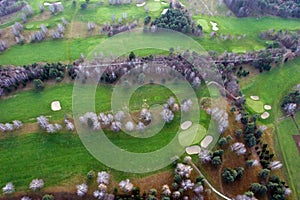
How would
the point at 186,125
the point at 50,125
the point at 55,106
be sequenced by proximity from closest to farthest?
1. the point at 50,125
2. the point at 186,125
3. the point at 55,106

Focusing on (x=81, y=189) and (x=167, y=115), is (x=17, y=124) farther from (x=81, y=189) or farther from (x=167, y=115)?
(x=167, y=115)

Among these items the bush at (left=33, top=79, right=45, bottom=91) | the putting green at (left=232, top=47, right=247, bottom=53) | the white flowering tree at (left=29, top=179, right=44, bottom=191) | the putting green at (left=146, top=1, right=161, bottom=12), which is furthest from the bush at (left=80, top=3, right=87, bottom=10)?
the white flowering tree at (left=29, top=179, right=44, bottom=191)

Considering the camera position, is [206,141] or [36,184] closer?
[36,184]

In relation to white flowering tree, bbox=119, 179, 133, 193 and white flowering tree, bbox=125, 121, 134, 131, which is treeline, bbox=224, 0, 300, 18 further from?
white flowering tree, bbox=119, 179, 133, 193

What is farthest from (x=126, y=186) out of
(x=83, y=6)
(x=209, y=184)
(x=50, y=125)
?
(x=83, y=6)

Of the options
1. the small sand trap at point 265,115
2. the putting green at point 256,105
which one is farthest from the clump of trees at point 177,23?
the small sand trap at point 265,115

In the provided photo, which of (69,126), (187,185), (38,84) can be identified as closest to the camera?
(187,185)

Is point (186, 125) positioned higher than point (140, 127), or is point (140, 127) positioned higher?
point (140, 127)

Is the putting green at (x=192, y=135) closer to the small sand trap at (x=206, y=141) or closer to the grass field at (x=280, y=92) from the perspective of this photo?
the small sand trap at (x=206, y=141)
